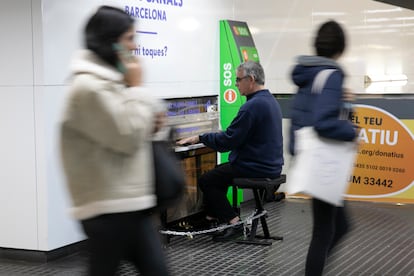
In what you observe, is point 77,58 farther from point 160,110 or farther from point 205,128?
point 205,128

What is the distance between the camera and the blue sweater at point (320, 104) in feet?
11.0

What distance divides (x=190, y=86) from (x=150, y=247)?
3.92 meters

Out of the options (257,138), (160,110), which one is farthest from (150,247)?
(257,138)

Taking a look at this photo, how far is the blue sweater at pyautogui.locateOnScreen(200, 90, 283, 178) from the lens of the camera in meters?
5.11

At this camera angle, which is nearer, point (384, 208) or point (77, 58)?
point (77, 58)

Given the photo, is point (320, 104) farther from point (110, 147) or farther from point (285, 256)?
point (285, 256)

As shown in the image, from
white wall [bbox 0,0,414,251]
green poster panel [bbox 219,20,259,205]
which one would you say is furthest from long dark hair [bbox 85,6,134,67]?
green poster panel [bbox 219,20,259,205]

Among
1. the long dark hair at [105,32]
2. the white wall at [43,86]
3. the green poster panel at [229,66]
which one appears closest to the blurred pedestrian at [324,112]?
the long dark hair at [105,32]

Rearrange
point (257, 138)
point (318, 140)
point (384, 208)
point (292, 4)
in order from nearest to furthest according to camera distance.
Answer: point (318, 140) → point (257, 138) → point (384, 208) → point (292, 4)

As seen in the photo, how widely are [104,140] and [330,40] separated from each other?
1750 millimetres

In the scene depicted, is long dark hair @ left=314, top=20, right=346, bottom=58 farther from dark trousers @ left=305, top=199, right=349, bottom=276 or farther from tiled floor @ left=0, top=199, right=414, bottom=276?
tiled floor @ left=0, top=199, right=414, bottom=276

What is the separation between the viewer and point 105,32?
Answer: 2.32 meters

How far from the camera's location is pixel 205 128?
620 cm

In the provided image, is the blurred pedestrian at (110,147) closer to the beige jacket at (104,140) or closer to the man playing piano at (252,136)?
the beige jacket at (104,140)
